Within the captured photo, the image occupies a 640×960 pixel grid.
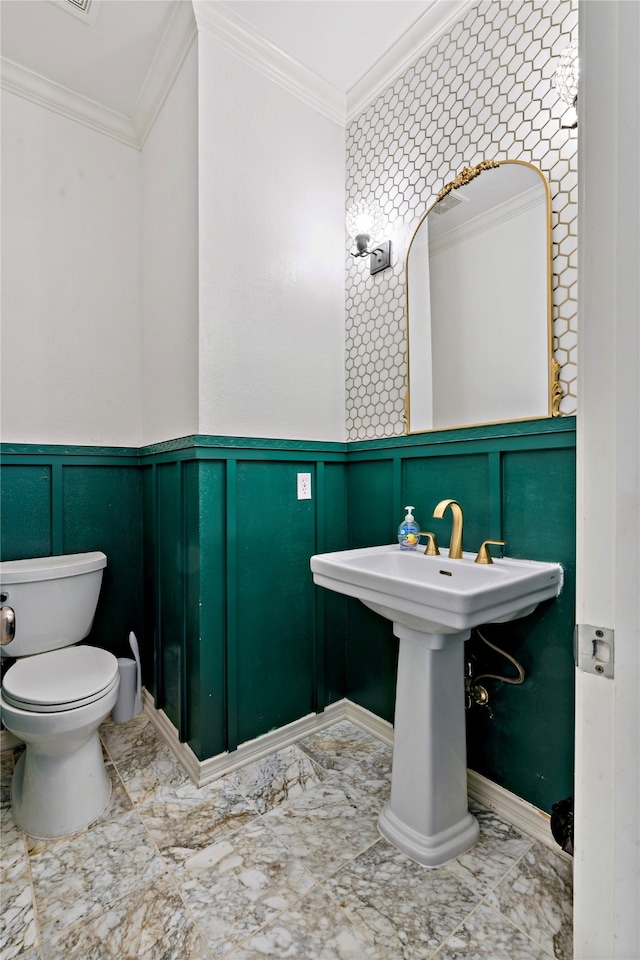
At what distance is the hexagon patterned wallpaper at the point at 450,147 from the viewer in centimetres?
129

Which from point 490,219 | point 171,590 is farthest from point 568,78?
point 171,590

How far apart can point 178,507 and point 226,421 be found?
391 mm

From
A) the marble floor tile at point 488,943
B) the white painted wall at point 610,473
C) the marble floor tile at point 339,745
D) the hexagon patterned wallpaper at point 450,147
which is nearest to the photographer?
the white painted wall at point 610,473

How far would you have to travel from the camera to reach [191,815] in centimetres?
146

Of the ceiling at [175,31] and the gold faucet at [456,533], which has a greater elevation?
the ceiling at [175,31]

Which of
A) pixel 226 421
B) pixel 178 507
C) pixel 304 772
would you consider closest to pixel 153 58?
pixel 226 421

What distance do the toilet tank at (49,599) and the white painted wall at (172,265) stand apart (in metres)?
0.64

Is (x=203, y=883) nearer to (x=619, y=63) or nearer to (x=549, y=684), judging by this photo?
(x=549, y=684)

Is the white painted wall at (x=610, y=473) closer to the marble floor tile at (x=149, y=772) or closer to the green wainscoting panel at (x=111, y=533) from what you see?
the marble floor tile at (x=149, y=772)

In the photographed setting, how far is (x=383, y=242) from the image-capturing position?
73.0 inches

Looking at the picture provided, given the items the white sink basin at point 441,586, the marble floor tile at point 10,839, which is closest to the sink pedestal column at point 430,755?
the white sink basin at point 441,586

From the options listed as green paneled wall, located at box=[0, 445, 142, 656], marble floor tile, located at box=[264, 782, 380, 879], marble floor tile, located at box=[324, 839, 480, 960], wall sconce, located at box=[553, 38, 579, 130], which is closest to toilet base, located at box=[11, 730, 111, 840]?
marble floor tile, located at box=[264, 782, 380, 879]

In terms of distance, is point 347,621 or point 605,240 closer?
point 605,240

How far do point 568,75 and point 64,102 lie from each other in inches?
78.1
